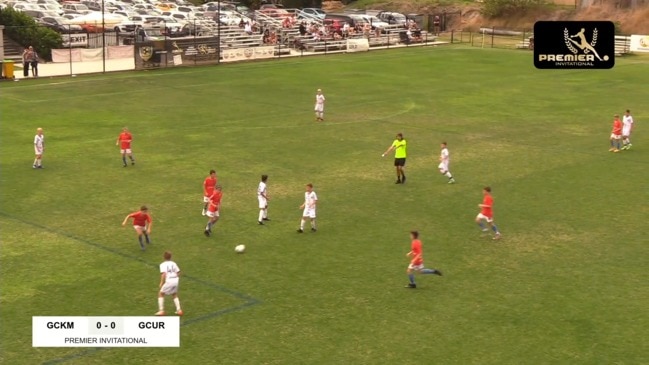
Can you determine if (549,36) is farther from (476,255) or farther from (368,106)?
(368,106)

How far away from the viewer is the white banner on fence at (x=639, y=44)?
8212 cm

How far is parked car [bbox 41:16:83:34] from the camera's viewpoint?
7569 cm

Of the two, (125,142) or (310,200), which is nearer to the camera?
(310,200)

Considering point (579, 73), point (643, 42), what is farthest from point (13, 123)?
point (643, 42)

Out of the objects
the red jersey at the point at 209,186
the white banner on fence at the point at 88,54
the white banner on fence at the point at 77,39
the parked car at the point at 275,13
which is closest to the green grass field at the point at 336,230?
the red jersey at the point at 209,186

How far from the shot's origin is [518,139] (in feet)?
135

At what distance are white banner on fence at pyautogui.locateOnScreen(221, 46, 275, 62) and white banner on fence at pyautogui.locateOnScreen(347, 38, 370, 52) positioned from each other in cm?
929

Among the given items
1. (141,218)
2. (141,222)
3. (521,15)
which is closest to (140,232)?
(141,222)

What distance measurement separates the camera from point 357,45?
267ft

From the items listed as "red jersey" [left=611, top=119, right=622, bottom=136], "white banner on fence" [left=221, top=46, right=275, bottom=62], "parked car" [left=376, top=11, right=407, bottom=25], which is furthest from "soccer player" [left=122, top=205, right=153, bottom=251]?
"parked car" [left=376, top=11, right=407, bottom=25]

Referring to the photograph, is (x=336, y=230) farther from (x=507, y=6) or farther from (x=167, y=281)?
(x=507, y=6)

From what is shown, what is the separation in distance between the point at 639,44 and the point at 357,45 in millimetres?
26491

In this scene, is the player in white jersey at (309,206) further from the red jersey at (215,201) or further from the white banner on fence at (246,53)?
the white banner on fence at (246,53)

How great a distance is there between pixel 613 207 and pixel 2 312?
1937cm
